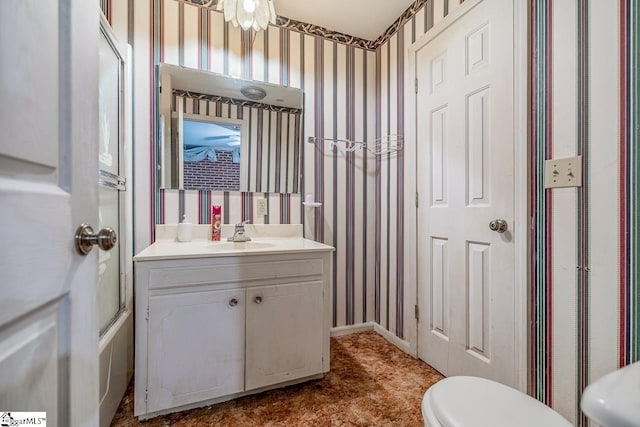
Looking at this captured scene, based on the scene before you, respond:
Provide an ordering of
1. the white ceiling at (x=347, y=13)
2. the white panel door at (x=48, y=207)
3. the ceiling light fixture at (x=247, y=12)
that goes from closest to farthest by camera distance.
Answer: the white panel door at (x=48, y=207)
the ceiling light fixture at (x=247, y=12)
the white ceiling at (x=347, y=13)

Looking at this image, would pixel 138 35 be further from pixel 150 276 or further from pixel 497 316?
pixel 497 316

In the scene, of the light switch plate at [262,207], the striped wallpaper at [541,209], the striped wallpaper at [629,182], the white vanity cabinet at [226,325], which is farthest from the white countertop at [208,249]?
the striped wallpaper at [629,182]

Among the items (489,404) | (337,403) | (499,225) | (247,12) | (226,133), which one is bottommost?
(337,403)

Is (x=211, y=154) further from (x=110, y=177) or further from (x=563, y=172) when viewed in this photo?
(x=563, y=172)

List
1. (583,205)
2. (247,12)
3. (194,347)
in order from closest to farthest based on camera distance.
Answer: (583,205) → (194,347) → (247,12)

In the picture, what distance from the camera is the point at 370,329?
90.4 inches

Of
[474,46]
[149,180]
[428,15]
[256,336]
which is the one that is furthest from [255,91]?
[256,336]

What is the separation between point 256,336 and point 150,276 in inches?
21.8

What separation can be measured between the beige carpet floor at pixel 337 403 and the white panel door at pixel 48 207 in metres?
0.87

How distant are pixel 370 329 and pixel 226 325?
4.27 ft

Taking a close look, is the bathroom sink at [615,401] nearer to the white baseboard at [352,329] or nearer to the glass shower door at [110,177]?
the glass shower door at [110,177]

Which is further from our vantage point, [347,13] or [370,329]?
[370,329]

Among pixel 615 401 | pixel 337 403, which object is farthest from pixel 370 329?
pixel 615 401

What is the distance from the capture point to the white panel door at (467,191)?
1.33 metres
